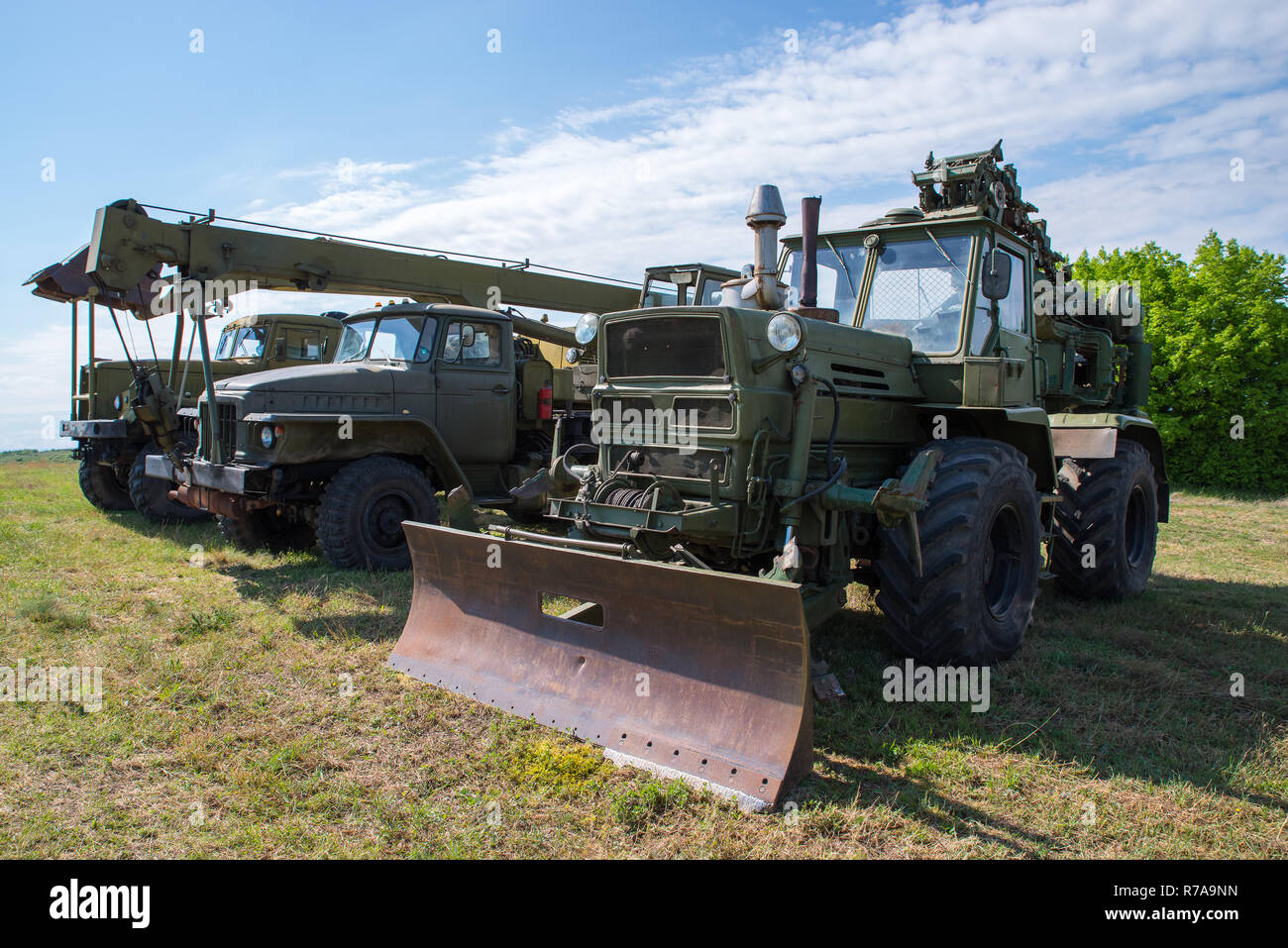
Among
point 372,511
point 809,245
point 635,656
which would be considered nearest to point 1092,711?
point 635,656

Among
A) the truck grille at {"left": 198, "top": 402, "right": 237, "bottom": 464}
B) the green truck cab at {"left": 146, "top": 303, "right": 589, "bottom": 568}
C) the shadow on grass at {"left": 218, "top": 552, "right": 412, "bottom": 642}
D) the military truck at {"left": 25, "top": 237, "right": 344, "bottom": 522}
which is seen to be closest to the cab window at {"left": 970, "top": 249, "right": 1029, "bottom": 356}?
the green truck cab at {"left": 146, "top": 303, "right": 589, "bottom": 568}

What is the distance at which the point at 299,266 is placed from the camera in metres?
8.32

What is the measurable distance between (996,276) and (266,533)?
6820 mm

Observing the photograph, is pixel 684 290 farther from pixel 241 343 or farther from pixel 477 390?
pixel 241 343

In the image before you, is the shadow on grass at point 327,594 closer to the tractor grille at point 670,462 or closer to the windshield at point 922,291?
the tractor grille at point 670,462

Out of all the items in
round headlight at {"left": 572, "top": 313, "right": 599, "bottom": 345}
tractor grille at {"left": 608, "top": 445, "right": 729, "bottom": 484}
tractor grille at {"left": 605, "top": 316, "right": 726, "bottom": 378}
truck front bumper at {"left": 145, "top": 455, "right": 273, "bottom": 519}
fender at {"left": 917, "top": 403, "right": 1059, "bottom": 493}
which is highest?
round headlight at {"left": 572, "top": 313, "right": 599, "bottom": 345}

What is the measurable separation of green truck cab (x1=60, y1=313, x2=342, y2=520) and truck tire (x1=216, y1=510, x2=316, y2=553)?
6.89 feet

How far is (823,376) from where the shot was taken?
4645mm

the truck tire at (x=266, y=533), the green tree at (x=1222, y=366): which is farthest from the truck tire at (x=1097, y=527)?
the green tree at (x=1222, y=366)

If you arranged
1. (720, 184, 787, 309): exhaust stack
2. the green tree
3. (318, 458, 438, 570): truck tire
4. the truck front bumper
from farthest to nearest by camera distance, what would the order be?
the green tree, (318, 458, 438, 570): truck tire, the truck front bumper, (720, 184, 787, 309): exhaust stack

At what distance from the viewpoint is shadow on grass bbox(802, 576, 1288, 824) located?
3.58 meters

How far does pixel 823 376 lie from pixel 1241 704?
9.14 ft

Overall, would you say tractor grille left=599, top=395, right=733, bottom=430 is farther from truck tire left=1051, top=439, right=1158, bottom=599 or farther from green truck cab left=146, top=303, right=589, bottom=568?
truck tire left=1051, top=439, right=1158, bottom=599
